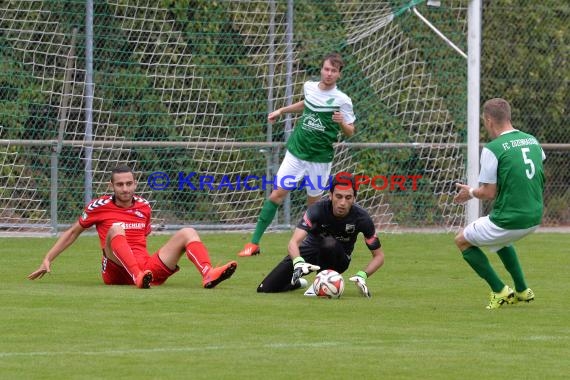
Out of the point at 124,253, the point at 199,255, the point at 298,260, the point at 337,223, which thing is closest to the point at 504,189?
the point at 337,223

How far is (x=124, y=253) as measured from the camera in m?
10.8

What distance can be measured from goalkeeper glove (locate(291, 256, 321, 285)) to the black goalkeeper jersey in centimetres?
54

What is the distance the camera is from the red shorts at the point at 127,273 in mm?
11289

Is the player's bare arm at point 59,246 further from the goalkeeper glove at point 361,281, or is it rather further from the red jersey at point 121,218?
the goalkeeper glove at point 361,281

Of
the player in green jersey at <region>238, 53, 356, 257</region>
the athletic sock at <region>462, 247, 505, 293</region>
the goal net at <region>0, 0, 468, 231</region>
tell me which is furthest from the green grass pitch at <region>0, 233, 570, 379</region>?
the goal net at <region>0, 0, 468, 231</region>

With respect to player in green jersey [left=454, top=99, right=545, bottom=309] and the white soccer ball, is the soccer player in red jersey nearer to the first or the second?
the white soccer ball

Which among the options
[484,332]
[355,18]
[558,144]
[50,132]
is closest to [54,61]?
[50,132]

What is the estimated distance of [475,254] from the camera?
10.1 metres

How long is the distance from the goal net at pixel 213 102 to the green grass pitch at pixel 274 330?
429cm

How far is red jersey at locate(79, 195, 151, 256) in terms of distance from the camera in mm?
11422

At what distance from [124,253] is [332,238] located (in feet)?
5.64

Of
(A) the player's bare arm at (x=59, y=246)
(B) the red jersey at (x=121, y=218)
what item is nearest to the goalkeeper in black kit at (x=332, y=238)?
(B) the red jersey at (x=121, y=218)

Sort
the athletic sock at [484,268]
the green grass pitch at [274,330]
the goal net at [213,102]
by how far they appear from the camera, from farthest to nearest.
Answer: the goal net at [213,102], the athletic sock at [484,268], the green grass pitch at [274,330]

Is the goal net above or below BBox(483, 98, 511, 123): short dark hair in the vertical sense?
below
